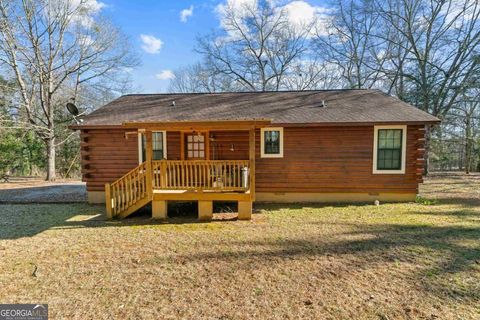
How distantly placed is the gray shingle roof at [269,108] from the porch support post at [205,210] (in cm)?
338

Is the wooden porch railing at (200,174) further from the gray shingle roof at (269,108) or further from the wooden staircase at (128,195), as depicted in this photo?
the gray shingle roof at (269,108)

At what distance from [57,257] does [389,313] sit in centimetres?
510

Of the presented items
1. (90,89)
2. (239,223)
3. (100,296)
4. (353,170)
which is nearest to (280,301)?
(100,296)

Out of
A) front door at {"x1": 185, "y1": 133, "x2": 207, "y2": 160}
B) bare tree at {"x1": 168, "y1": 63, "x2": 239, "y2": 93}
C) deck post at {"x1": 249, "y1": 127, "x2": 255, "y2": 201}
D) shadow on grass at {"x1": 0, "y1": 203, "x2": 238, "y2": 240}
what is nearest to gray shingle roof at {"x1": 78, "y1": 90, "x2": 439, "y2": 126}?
front door at {"x1": 185, "y1": 133, "x2": 207, "y2": 160}

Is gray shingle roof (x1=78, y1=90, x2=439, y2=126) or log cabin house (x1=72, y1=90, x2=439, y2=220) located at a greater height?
gray shingle roof (x1=78, y1=90, x2=439, y2=126)

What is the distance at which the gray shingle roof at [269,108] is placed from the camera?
8688 millimetres

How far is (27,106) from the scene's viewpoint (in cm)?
1530

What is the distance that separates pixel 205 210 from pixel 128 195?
229 centimetres

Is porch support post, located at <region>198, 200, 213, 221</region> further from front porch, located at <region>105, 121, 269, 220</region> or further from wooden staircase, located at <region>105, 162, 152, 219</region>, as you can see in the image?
wooden staircase, located at <region>105, 162, 152, 219</region>

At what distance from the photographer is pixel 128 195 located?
739 centimetres

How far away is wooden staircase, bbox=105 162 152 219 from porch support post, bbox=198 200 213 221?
1.39 m

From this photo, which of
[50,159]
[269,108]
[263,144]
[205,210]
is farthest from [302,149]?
[50,159]

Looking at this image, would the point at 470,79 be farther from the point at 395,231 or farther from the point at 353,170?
the point at 395,231

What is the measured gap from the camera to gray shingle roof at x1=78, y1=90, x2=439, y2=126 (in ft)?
28.5
